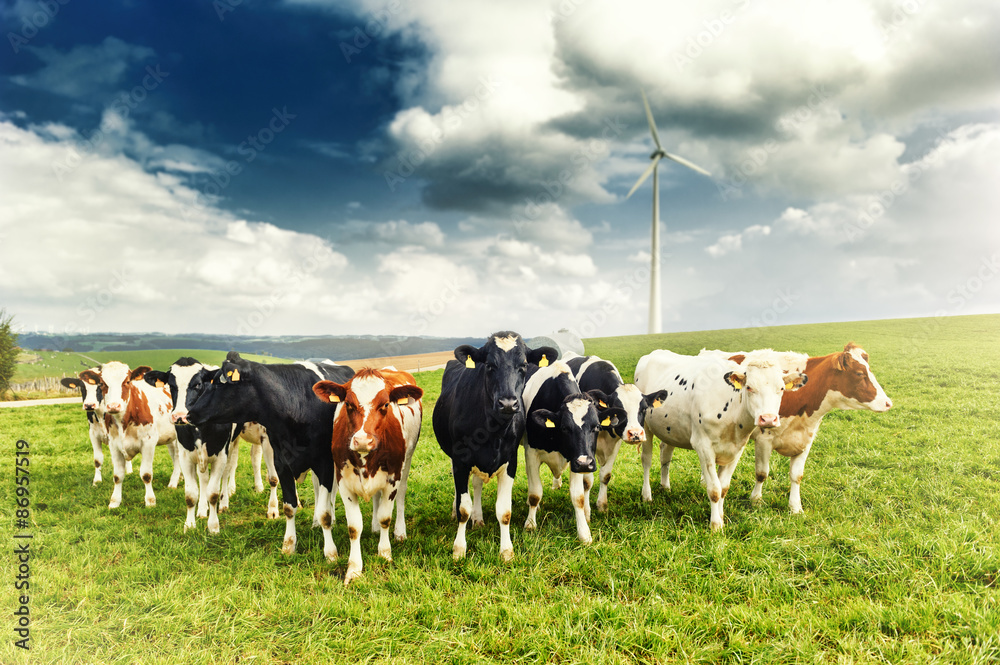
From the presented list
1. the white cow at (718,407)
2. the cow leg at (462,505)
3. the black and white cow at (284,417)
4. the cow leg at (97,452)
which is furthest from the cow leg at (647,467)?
the cow leg at (97,452)

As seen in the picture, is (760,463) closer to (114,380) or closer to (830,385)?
(830,385)

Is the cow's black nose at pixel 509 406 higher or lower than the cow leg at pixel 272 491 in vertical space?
higher

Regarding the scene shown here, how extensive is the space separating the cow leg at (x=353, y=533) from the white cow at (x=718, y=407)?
15.2 ft

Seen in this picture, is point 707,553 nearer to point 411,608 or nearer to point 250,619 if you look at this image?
point 411,608

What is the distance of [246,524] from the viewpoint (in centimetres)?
787

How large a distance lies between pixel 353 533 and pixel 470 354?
255 cm

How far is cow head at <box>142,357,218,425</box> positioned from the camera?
654 centimetres

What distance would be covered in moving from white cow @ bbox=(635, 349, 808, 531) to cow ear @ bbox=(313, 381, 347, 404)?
15.8 ft

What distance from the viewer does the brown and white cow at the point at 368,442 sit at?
581 centimetres

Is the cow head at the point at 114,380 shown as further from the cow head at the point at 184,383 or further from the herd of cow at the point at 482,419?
the cow head at the point at 184,383

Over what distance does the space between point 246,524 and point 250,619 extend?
3.25 meters

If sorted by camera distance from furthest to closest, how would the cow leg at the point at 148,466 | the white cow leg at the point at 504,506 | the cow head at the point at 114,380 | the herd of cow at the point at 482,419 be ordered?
the cow leg at the point at 148,466
the cow head at the point at 114,380
the white cow leg at the point at 504,506
the herd of cow at the point at 482,419

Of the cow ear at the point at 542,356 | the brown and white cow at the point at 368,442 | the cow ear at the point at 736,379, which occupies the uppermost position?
the cow ear at the point at 542,356

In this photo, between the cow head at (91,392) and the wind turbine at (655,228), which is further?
the wind turbine at (655,228)
